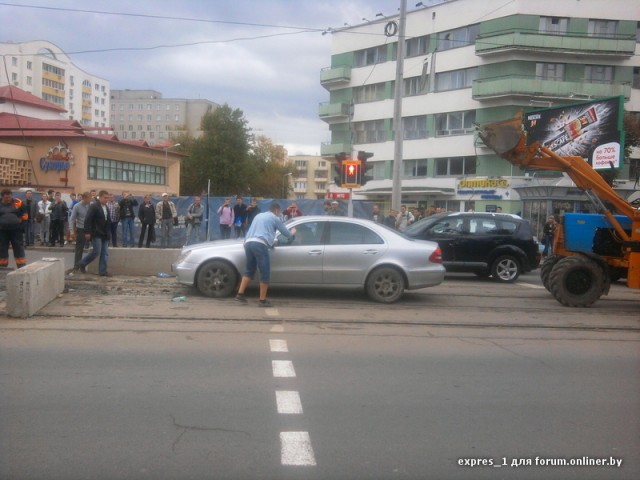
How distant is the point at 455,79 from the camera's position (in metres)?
45.6

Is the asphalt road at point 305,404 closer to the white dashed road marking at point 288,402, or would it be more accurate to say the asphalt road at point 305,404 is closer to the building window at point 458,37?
the white dashed road marking at point 288,402

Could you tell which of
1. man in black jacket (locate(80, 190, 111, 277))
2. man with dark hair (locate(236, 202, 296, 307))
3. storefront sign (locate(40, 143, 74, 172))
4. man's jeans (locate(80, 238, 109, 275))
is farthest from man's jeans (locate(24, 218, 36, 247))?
storefront sign (locate(40, 143, 74, 172))

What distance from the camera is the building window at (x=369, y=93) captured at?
5034 centimetres

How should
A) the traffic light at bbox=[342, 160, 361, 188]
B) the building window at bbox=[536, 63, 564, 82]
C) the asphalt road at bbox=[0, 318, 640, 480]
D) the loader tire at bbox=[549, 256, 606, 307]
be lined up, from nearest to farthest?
the asphalt road at bbox=[0, 318, 640, 480]
the loader tire at bbox=[549, 256, 606, 307]
the traffic light at bbox=[342, 160, 361, 188]
the building window at bbox=[536, 63, 564, 82]

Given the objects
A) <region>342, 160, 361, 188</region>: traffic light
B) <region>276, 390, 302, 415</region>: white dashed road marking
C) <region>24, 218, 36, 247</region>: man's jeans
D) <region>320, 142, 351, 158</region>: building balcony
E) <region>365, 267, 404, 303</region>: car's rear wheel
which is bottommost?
<region>276, 390, 302, 415</region>: white dashed road marking

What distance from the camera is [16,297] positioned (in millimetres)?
8812

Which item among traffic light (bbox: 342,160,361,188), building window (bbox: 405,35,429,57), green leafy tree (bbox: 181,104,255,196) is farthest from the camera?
green leafy tree (bbox: 181,104,255,196)

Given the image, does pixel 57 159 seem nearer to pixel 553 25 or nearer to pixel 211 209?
pixel 211 209

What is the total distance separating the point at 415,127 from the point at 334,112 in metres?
7.74

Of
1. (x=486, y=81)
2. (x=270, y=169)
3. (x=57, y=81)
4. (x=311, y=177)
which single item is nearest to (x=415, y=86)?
(x=486, y=81)

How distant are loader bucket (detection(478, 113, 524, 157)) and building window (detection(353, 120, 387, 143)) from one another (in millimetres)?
38453

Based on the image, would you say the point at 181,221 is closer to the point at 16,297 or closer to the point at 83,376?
the point at 16,297

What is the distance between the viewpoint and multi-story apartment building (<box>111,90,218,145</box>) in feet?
434

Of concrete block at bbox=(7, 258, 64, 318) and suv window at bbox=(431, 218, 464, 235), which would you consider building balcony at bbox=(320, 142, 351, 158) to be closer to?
suv window at bbox=(431, 218, 464, 235)
